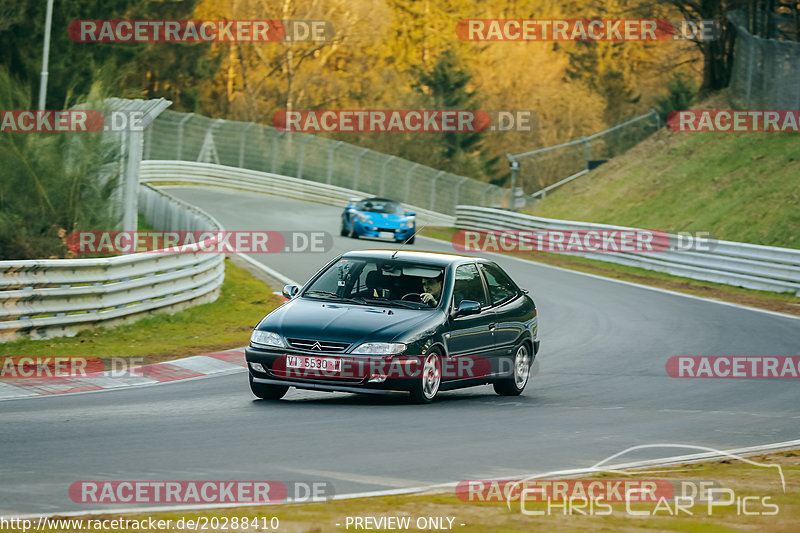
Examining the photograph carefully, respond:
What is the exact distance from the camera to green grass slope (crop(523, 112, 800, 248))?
3334cm

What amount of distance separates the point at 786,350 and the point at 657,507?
11.1m

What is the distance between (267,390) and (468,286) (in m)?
2.38

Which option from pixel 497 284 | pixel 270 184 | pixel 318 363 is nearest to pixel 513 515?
pixel 318 363

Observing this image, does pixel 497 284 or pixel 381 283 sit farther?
pixel 497 284

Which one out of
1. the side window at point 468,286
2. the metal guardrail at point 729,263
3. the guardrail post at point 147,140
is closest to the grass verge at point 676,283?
the metal guardrail at point 729,263

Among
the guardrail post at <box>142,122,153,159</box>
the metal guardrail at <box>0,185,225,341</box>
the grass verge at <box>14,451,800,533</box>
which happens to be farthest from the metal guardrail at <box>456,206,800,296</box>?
the guardrail post at <box>142,122,153,159</box>

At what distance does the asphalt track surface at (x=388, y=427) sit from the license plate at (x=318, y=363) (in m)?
0.40

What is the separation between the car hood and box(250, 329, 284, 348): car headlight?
53 mm

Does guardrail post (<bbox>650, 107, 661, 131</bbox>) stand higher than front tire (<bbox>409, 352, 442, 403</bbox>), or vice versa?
guardrail post (<bbox>650, 107, 661, 131</bbox>)

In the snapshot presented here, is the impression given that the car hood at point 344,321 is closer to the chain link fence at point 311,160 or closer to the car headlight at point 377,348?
the car headlight at point 377,348

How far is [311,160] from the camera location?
5566 centimetres

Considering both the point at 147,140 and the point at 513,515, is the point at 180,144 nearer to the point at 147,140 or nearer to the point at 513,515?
the point at 147,140

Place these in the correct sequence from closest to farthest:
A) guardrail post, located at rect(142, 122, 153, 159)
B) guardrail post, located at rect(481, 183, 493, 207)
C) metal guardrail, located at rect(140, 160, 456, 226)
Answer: guardrail post, located at rect(142, 122, 153, 159) → metal guardrail, located at rect(140, 160, 456, 226) → guardrail post, located at rect(481, 183, 493, 207)

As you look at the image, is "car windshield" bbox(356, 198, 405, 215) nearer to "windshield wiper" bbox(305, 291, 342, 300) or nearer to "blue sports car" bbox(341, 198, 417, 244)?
"blue sports car" bbox(341, 198, 417, 244)
